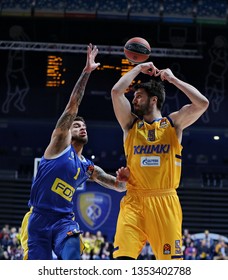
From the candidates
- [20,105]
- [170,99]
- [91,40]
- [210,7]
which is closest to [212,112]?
[170,99]

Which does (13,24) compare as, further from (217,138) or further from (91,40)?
(217,138)

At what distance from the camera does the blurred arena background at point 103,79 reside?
19.9 meters

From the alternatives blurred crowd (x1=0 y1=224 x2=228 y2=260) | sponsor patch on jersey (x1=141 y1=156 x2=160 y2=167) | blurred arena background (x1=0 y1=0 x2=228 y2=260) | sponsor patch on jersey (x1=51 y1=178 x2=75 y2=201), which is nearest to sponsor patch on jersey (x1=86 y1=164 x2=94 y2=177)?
sponsor patch on jersey (x1=51 y1=178 x2=75 y2=201)

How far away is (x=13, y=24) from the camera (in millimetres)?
20875

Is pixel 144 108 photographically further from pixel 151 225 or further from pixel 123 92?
pixel 151 225

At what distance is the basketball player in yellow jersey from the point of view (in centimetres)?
583

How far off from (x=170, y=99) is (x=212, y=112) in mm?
1744

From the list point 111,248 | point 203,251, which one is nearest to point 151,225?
point 111,248

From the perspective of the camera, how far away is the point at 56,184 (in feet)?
20.3

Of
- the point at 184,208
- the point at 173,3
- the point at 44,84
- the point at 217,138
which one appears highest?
the point at 173,3

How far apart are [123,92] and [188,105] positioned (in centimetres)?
72

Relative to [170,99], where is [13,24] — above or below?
above

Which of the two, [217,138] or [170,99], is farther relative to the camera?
[217,138]

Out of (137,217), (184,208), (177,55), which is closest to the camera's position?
(137,217)
